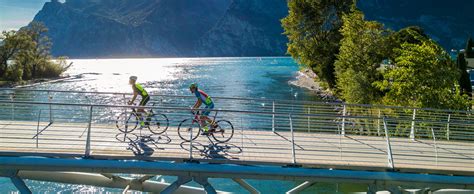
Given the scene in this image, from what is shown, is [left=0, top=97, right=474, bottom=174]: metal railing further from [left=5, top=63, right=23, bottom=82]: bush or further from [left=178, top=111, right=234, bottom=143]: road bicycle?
[left=5, top=63, right=23, bottom=82]: bush

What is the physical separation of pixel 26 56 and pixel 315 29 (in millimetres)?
76623

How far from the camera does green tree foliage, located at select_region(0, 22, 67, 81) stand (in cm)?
9294

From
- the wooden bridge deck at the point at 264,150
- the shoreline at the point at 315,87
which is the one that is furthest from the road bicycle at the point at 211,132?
the shoreline at the point at 315,87

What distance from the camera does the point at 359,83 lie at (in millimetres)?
35594

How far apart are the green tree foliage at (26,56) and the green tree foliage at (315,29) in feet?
234

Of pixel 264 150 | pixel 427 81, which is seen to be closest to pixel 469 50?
pixel 427 81

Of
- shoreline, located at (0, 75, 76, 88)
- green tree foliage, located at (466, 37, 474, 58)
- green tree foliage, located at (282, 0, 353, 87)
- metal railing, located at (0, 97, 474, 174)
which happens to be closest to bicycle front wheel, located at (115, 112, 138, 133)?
metal railing, located at (0, 97, 474, 174)

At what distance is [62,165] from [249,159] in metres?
5.03

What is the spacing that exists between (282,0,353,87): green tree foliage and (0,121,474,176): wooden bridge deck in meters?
29.4

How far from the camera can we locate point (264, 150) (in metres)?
→ 13.4

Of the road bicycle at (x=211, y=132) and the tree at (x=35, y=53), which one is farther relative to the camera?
the tree at (x=35, y=53)

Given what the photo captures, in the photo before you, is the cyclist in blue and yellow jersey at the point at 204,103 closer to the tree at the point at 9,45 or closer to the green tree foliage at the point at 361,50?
the green tree foliage at the point at 361,50

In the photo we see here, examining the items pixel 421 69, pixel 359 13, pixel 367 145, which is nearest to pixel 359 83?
pixel 359 13

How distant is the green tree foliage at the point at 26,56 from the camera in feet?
305
